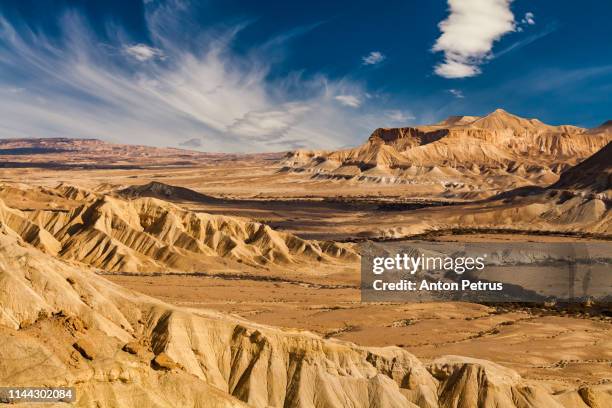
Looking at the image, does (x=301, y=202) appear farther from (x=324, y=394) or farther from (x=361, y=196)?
(x=324, y=394)

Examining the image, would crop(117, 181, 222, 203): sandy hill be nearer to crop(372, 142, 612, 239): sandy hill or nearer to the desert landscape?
the desert landscape

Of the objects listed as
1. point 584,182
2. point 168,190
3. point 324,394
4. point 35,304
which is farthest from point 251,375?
point 168,190

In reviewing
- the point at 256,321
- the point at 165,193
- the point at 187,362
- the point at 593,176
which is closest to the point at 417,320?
the point at 256,321

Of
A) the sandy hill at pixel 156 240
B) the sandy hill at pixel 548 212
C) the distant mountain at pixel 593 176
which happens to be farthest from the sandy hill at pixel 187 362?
the distant mountain at pixel 593 176

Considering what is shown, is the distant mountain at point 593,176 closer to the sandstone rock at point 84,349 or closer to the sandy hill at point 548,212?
the sandy hill at point 548,212

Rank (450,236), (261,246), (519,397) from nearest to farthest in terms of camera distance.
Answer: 1. (519,397)
2. (261,246)
3. (450,236)
